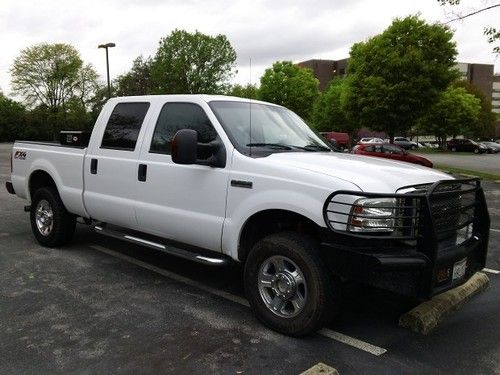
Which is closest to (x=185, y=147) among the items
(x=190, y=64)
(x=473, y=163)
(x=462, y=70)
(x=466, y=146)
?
(x=473, y=163)

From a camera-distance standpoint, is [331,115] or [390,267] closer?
[390,267]

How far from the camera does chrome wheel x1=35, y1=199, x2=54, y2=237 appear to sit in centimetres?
643

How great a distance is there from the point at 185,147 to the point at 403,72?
24.8 meters

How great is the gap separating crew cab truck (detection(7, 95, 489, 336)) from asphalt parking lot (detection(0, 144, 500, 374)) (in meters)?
0.35

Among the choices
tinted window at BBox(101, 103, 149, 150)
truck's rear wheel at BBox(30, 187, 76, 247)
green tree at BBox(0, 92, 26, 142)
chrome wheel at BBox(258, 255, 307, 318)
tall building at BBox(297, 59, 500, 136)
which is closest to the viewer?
chrome wheel at BBox(258, 255, 307, 318)

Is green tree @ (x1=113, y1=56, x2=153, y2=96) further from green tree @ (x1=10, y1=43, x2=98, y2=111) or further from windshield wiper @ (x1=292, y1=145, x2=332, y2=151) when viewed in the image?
windshield wiper @ (x1=292, y1=145, x2=332, y2=151)

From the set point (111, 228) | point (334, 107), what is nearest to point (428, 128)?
point (334, 107)

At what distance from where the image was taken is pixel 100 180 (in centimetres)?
549

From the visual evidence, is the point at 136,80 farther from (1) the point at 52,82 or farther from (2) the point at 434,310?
(2) the point at 434,310

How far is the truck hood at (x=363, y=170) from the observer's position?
3.58m

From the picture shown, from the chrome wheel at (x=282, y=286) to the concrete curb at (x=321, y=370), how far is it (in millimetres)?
568

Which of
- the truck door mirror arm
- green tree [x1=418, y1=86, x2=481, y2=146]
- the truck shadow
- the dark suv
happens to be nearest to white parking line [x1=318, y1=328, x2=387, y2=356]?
the truck shadow

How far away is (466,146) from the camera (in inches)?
1993

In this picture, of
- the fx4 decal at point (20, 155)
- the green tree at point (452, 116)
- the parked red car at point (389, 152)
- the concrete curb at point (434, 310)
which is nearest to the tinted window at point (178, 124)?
the concrete curb at point (434, 310)
